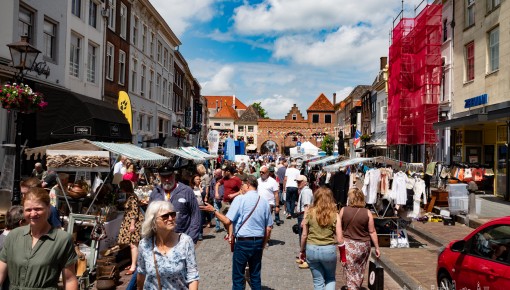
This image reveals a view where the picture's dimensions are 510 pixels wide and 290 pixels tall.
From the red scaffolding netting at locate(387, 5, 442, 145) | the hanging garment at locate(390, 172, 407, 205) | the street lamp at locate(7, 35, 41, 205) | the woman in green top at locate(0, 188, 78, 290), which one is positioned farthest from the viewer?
the red scaffolding netting at locate(387, 5, 442, 145)

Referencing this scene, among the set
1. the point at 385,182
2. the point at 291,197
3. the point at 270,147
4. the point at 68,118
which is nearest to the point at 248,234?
the point at 385,182

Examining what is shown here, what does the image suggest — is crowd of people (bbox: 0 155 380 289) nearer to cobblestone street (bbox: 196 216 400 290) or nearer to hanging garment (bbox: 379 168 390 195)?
cobblestone street (bbox: 196 216 400 290)

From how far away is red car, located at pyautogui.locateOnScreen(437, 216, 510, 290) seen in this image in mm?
4891

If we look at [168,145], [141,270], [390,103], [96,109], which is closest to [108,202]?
[141,270]

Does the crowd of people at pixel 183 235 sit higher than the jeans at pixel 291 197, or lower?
higher

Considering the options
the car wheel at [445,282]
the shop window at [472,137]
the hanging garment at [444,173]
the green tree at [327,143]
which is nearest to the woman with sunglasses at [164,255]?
the car wheel at [445,282]

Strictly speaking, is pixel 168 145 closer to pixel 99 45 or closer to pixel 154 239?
pixel 99 45

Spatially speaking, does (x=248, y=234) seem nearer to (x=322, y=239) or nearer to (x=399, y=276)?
(x=322, y=239)

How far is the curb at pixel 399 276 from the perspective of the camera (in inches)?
288

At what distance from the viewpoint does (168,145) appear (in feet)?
73.4

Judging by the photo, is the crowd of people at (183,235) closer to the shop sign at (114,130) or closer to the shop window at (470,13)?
the shop sign at (114,130)

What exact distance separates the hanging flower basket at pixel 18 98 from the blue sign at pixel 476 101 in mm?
15369

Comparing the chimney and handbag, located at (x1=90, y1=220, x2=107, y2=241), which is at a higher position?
the chimney

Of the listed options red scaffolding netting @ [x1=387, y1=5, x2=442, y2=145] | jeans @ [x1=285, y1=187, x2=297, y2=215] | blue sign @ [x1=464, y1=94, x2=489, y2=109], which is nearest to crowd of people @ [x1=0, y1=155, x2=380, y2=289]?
jeans @ [x1=285, y1=187, x2=297, y2=215]
